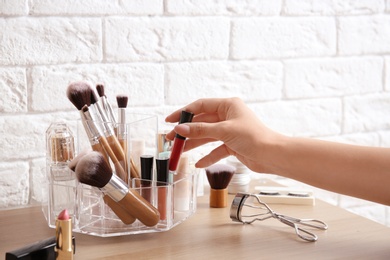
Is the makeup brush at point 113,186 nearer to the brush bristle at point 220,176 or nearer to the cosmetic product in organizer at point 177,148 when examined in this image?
the cosmetic product in organizer at point 177,148

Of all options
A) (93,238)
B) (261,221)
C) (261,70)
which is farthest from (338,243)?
(261,70)

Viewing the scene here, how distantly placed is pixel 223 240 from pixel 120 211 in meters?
0.16

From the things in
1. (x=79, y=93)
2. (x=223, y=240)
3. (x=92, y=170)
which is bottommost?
(x=223, y=240)

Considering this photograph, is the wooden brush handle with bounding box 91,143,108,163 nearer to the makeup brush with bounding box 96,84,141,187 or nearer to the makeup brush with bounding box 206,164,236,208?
the makeup brush with bounding box 96,84,141,187

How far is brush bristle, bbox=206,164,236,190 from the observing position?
1.06m

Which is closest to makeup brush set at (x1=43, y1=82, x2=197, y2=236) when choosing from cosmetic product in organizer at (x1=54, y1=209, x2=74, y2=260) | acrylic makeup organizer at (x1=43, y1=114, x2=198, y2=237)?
acrylic makeup organizer at (x1=43, y1=114, x2=198, y2=237)

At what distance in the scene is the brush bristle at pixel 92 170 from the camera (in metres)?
0.82

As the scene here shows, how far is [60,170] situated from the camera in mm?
966

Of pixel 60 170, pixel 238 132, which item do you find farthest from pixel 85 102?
pixel 238 132

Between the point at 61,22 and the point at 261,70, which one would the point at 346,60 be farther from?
the point at 61,22

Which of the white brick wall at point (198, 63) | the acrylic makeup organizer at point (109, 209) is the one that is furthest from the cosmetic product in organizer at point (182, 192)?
the white brick wall at point (198, 63)

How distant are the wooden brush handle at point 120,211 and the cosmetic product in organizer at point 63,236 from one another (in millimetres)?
135

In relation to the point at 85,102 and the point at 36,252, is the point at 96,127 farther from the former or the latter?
the point at 36,252

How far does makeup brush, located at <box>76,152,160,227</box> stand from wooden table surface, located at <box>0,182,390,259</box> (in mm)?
40
